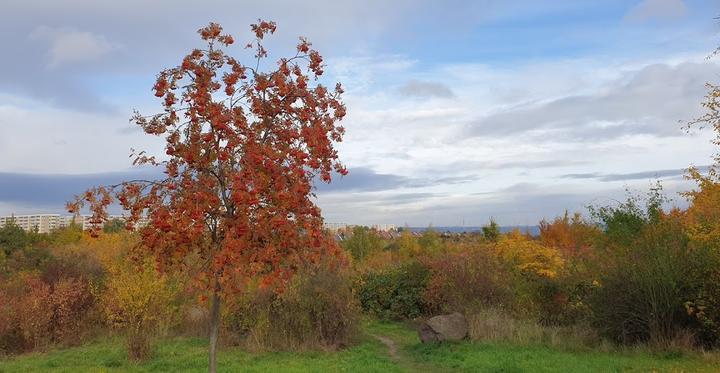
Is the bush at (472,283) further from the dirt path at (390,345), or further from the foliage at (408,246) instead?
the foliage at (408,246)

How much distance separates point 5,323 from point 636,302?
606 inches

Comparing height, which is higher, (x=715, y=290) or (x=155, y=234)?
(x=155, y=234)

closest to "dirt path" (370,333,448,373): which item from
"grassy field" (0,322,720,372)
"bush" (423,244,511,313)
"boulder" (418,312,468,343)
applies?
"grassy field" (0,322,720,372)

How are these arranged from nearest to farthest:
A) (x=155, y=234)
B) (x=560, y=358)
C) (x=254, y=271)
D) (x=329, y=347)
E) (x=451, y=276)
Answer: (x=254, y=271) → (x=155, y=234) → (x=560, y=358) → (x=329, y=347) → (x=451, y=276)

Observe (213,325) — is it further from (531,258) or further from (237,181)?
(531,258)

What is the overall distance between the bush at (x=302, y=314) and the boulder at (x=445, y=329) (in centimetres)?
188

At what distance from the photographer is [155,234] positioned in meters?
5.55

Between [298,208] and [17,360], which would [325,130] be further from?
[17,360]

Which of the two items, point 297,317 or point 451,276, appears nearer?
point 297,317

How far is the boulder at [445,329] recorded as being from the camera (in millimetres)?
13914

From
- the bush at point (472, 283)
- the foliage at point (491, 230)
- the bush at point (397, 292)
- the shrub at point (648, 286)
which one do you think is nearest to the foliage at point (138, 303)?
the bush at point (472, 283)

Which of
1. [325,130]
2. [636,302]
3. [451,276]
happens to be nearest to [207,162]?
[325,130]

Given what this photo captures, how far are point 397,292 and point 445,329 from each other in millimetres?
7954

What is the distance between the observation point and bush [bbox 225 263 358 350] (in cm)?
1409
